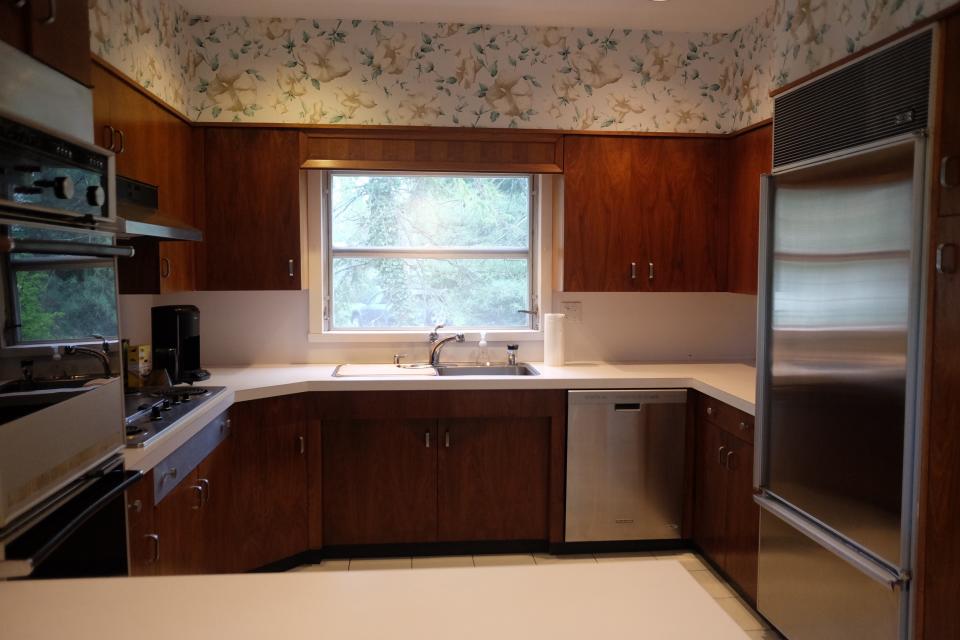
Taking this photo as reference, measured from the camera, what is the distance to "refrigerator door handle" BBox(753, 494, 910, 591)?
5.93ft

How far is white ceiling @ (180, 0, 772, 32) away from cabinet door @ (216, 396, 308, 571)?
6.13ft

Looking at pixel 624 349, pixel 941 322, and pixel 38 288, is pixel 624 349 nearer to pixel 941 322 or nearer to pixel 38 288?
pixel 941 322

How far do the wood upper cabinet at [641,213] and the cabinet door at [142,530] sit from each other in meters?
2.19

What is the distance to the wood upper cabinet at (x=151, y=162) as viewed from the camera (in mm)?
2369

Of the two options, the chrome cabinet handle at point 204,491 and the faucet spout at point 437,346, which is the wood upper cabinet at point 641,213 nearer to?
the faucet spout at point 437,346

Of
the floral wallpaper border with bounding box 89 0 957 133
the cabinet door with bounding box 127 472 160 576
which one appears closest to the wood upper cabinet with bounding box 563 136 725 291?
the floral wallpaper border with bounding box 89 0 957 133

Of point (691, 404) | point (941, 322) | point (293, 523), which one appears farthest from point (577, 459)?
point (941, 322)

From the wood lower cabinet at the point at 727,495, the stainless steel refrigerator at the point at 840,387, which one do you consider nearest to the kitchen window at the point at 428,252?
the wood lower cabinet at the point at 727,495

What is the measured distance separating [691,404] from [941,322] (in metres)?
1.69

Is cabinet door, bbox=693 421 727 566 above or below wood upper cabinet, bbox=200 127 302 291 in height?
below

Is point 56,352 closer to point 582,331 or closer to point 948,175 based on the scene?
point 948,175

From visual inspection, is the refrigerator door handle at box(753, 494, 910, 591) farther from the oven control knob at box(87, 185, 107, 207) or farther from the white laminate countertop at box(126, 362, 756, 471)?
the oven control knob at box(87, 185, 107, 207)

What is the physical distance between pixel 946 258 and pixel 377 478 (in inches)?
96.6

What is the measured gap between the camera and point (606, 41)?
3525 millimetres
